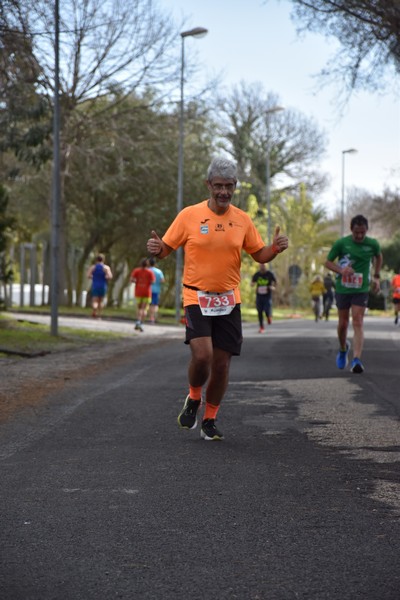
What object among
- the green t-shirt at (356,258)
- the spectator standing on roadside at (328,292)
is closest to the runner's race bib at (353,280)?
the green t-shirt at (356,258)

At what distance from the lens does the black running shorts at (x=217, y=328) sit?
7.37 metres

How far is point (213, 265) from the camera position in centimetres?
731

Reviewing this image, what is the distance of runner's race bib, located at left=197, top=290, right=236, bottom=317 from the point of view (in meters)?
7.32

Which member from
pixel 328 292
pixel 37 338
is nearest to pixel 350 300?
pixel 37 338

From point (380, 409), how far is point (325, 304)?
3445cm

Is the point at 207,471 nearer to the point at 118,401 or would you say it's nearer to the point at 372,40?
the point at 118,401

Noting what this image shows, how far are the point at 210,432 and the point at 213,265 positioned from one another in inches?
45.2

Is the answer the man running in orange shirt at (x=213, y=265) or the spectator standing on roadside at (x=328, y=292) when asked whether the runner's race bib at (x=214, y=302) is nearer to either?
the man running in orange shirt at (x=213, y=265)

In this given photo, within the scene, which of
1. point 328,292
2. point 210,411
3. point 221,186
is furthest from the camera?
point 328,292

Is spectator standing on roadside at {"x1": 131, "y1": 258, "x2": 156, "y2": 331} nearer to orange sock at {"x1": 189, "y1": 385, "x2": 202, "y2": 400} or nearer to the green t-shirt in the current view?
the green t-shirt

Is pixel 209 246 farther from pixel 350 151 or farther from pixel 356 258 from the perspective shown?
pixel 350 151

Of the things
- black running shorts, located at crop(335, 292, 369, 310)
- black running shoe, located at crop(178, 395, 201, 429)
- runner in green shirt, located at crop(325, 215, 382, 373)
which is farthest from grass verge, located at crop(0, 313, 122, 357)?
black running shoe, located at crop(178, 395, 201, 429)

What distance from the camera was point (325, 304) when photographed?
143 ft

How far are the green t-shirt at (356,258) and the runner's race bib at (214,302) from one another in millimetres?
5406
